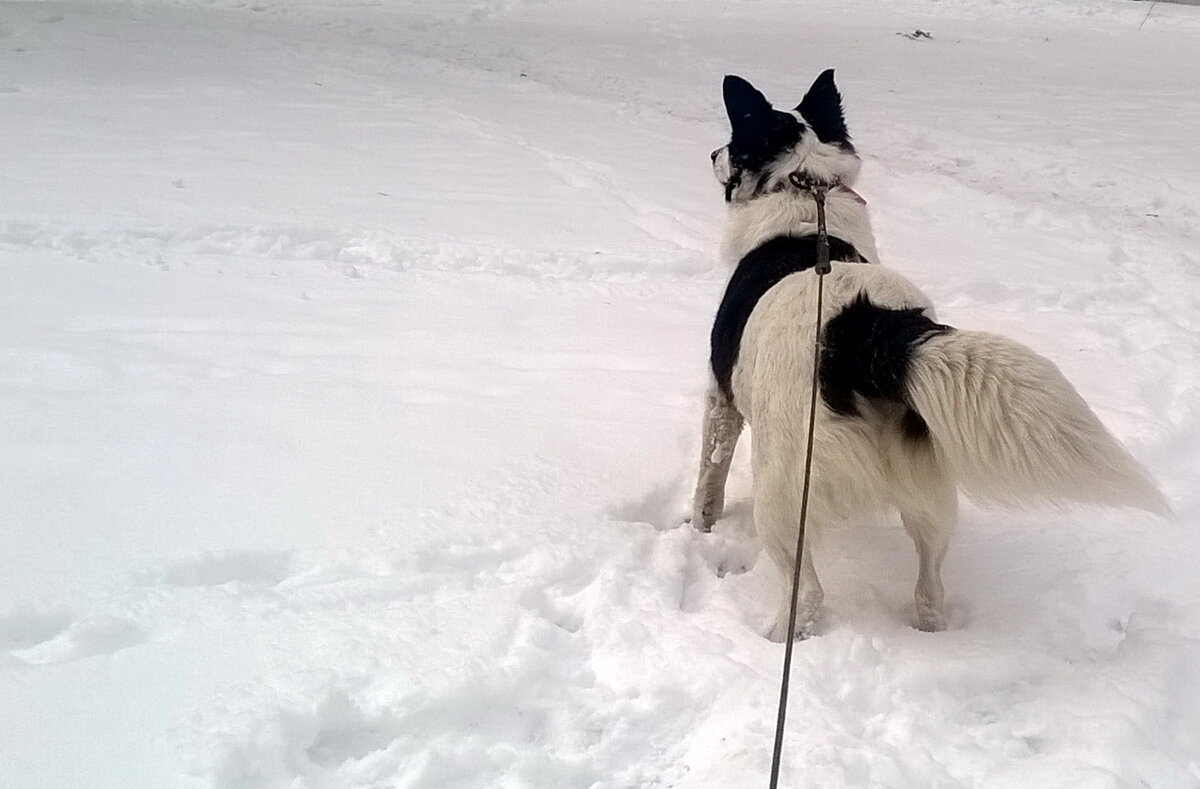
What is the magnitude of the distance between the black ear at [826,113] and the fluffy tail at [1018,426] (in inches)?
60.5

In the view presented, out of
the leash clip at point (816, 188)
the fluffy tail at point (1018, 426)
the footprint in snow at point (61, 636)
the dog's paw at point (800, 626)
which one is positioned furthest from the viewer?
the leash clip at point (816, 188)

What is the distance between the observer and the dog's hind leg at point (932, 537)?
2289mm

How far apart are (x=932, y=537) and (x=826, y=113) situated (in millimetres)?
1729

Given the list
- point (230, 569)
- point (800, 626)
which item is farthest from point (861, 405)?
point (230, 569)

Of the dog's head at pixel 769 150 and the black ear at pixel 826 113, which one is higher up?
the black ear at pixel 826 113

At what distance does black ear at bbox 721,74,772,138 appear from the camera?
3152 mm

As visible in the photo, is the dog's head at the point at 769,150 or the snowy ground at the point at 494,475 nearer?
the snowy ground at the point at 494,475

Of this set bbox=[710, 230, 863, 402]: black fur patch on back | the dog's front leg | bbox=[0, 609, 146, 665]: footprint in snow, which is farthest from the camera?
the dog's front leg

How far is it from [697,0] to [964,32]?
4537mm

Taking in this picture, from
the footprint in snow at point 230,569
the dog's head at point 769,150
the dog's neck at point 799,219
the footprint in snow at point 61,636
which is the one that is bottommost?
the footprint in snow at point 61,636

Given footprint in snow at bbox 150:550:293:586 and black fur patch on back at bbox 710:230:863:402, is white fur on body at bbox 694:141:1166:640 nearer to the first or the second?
black fur patch on back at bbox 710:230:863:402

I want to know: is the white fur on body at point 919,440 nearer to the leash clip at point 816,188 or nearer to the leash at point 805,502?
the leash at point 805,502

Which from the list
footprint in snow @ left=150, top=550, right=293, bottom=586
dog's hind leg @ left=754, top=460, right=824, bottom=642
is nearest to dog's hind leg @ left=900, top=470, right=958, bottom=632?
dog's hind leg @ left=754, top=460, right=824, bottom=642

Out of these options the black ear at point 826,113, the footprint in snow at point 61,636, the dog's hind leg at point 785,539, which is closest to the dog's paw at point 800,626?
the dog's hind leg at point 785,539
